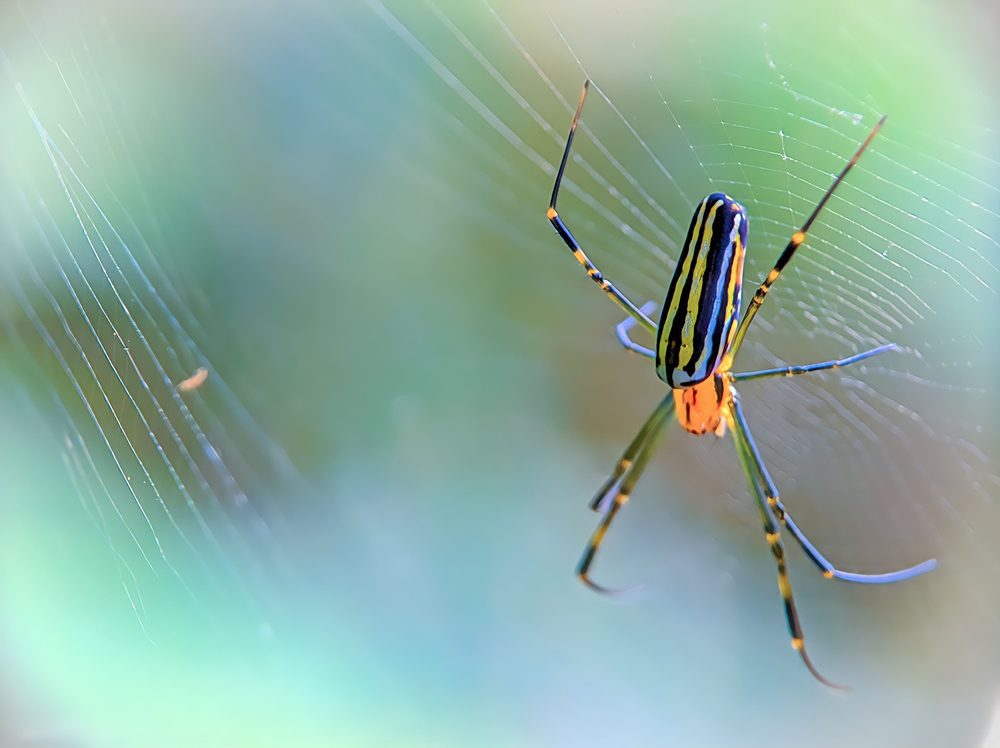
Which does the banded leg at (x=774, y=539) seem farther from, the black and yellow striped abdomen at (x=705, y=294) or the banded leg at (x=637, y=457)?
the black and yellow striped abdomen at (x=705, y=294)

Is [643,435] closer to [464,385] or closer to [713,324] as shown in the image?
[713,324]

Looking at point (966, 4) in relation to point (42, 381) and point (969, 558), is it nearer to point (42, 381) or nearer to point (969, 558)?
point (969, 558)

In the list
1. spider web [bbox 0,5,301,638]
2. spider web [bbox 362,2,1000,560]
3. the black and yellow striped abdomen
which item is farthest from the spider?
spider web [bbox 0,5,301,638]

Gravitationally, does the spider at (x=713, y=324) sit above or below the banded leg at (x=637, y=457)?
above

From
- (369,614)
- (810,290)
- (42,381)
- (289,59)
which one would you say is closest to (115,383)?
(42,381)

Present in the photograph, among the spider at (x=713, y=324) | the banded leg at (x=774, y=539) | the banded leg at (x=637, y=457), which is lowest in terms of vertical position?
the banded leg at (x=774, y=539)

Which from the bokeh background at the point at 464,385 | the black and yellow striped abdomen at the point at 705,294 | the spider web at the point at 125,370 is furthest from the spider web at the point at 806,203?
the spider web at the point at 125,370

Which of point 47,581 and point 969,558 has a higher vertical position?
point 47,581
